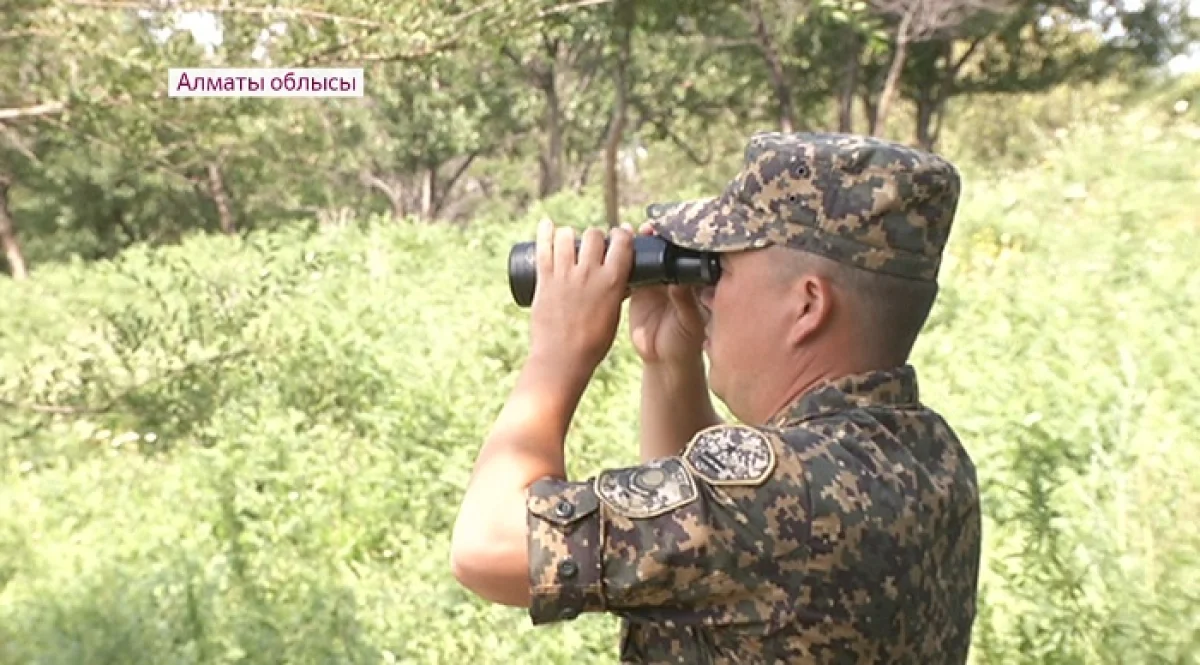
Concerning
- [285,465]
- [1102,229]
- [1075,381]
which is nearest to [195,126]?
[285,465]

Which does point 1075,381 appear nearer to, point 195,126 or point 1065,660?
point 1065,660

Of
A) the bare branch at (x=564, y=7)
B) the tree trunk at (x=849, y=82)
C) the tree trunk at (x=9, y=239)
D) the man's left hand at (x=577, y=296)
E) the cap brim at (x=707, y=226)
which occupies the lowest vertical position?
the tree trunk at (x=9, y=239)

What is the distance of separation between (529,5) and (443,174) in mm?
22315

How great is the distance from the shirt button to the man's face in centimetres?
30

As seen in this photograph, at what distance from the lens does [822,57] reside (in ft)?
62.3

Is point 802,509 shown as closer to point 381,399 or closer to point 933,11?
point 381,399

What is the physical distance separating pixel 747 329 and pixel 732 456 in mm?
212

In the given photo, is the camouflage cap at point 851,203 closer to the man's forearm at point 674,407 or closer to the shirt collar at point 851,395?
the shirt collar at point 851,395

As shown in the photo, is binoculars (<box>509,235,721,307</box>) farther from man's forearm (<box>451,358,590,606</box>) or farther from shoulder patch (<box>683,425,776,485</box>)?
shoulder patch (<box>683,425,776,485</box>)

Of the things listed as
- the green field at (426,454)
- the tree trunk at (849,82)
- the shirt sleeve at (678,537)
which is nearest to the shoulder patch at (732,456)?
the shirt sleeve at (678,537)

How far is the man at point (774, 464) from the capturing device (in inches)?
43.7

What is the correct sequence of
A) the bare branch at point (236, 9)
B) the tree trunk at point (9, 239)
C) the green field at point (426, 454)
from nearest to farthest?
1. the green field at point (426, 454)
2. the bare branch at point (236, 9)
3. the tree trunk at point (9, 239)

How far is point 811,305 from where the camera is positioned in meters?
1.23

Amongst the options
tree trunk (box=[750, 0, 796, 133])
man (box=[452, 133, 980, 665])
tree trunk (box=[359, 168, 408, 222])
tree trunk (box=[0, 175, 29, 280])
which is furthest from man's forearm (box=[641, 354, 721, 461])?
tree trunk (box=[359, 168, 408, 222])
